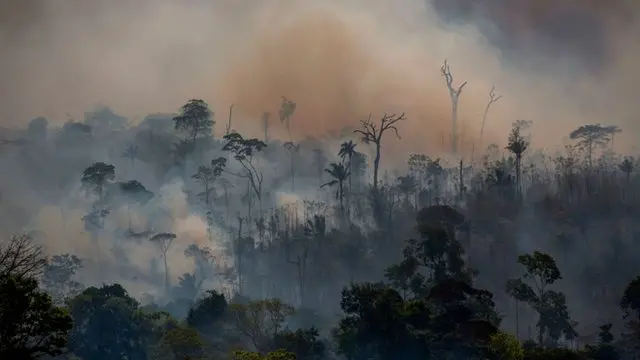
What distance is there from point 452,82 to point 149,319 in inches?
1288

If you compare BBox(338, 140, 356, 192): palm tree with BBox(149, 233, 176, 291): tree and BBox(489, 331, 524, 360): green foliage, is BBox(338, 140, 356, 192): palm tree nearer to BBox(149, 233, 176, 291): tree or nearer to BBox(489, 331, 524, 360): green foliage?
BBox(149, 233, 176, 291): tree

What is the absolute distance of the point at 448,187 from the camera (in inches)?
2506

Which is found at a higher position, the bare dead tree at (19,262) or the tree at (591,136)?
the tree at (591,136)

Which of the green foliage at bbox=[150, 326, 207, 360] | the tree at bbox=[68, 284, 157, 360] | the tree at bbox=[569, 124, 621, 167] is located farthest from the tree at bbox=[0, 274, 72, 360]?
the tree at bbox=[569, 124, 621, 167]

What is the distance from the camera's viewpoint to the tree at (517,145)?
2191 inches

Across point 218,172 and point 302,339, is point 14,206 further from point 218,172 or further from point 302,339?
point 302,339

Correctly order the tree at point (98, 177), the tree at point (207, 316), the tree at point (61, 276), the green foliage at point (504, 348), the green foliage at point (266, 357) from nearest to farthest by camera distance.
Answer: the green foliage at point (266, 357) < the green foliage at point (504, 348) < the tree at point (207, 316) < the tree at point (61, 276) < the tree at point (98, 177)

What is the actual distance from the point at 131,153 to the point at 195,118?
21.4 feet

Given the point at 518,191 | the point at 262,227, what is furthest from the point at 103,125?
the point at 518,191

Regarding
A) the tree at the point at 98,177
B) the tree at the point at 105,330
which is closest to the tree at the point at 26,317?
the tree at the point at 105,330

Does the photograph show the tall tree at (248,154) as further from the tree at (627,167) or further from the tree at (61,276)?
the tree at (627,167)

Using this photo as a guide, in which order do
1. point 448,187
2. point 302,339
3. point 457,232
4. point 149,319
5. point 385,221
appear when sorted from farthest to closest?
point 448,187
point 385,221
point 457,232
point 149,319
point 302,339

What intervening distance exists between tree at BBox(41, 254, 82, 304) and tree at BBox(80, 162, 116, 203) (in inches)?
252

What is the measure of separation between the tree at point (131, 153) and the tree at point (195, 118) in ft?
13.7
